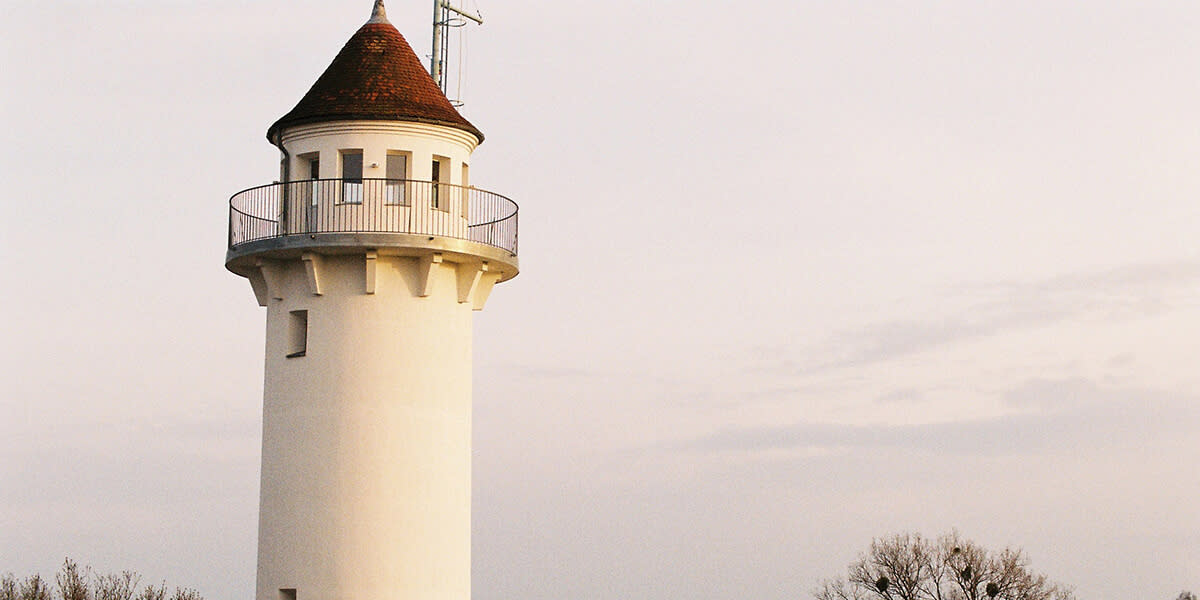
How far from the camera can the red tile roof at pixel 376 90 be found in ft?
109

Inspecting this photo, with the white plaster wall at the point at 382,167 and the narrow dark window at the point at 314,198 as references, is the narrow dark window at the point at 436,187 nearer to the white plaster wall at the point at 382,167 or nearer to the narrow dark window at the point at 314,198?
the white plaster wall at the point at 382,167

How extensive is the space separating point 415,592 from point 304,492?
8.43 ft

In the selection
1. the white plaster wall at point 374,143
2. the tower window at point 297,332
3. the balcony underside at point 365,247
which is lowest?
the tower window at point 297,332

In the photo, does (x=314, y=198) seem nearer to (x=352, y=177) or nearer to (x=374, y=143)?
(x=352, y=177)

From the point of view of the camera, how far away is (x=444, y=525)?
3281 cm

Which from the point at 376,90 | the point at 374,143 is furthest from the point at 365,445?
the point at 376,90

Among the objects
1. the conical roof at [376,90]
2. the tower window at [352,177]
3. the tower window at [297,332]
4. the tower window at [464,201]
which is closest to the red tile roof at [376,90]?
the conical roof at [376,90]

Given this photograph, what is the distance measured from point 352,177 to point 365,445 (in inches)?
187

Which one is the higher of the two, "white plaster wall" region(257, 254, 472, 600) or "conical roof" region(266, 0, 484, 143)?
"conical roof" region(266, 0, 484, 143)

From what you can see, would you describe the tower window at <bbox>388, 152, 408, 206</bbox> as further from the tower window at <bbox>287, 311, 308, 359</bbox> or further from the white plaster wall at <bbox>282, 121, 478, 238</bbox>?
the tower window at <bbox>287, 311, 308, 359</bbox>

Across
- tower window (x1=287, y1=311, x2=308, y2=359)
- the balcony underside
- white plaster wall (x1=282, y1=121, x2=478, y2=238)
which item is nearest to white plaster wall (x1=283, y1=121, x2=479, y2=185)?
white plaster wall (x1=282, y1=121, x2=478, y2=238)

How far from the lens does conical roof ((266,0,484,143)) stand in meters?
33.2

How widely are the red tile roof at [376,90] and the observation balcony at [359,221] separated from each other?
45.8 inches

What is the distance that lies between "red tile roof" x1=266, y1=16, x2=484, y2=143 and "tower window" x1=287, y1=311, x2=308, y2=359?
3.35 metres
